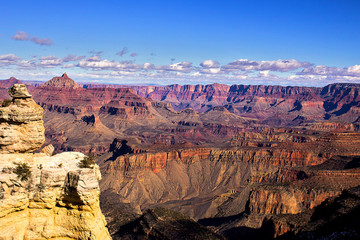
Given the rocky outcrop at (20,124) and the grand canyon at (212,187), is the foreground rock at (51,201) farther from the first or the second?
the rocky outcrop at (20,124)

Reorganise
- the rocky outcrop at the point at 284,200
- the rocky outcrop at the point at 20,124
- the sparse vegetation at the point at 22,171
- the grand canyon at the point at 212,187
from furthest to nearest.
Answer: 1. the rocky outcrop at the point at 284,200
2. the grand canyon at the point at 212,187
3. the rocky outcrop at the point at 20,124
4. the sparse vegetation at the point at 22,171

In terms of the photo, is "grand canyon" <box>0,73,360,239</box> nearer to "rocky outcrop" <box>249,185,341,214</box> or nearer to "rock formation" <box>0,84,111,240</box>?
"rock formation" <box>0,84,111,240</box>

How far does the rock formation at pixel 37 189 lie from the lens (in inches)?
606

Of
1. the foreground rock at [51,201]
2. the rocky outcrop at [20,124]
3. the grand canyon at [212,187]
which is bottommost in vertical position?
the grand canyon at [212,187]

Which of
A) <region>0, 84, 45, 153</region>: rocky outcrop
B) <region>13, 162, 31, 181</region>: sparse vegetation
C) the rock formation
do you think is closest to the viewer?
the rock formation

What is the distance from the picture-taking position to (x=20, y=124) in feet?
55.5

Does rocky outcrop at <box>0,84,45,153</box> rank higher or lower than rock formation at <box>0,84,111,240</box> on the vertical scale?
higher

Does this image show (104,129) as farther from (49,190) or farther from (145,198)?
(49,190)

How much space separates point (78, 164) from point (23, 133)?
3284mm

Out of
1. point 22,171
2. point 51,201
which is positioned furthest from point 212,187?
point 22,171

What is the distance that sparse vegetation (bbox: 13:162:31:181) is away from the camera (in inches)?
611

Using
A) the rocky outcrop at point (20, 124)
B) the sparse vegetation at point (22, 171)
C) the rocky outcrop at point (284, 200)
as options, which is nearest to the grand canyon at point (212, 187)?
the rocky outcrop at point (20, 124)

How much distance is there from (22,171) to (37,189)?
1.16 metres

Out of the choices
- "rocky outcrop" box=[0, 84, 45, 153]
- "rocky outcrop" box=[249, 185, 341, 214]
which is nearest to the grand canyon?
"rocky outcrop" box=[0, 84, 45, 153]
